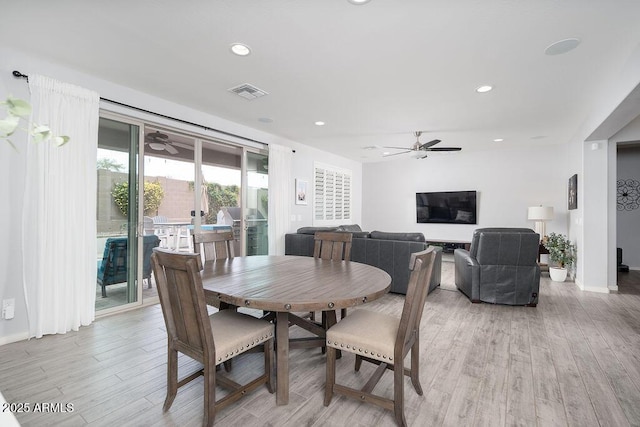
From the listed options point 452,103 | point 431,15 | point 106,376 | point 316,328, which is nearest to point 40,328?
point 106,376

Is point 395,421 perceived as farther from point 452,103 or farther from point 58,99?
point 58,99

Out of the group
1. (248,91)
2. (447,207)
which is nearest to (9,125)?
(248,91)

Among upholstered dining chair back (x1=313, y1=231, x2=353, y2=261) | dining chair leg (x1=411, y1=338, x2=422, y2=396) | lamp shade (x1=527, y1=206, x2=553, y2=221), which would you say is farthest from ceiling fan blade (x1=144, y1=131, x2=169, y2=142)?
lamp shade (x1=527, y1=206, x2=553, y2=221)

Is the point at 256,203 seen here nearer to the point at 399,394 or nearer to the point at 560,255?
the point at 399,394

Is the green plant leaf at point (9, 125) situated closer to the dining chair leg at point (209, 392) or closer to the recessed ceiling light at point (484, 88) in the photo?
the dining chair leg at point (209, 392)

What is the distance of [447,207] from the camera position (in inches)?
283

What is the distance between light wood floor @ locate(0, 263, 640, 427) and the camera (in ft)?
5.80

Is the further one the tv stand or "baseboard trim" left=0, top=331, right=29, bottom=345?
the tv stand

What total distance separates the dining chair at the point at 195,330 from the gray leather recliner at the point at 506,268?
323 centimetres

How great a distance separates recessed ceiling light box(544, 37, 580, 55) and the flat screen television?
4663mm

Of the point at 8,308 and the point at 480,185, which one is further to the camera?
the point at 480,185

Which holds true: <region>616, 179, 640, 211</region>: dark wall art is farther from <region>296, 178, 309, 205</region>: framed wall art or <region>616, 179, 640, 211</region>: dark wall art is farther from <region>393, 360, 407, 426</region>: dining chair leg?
<region>393, 360, 407, 426</region>: dining chair leg

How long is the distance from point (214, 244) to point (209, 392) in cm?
158

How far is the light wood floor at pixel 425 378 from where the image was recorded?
1769 millimetres
